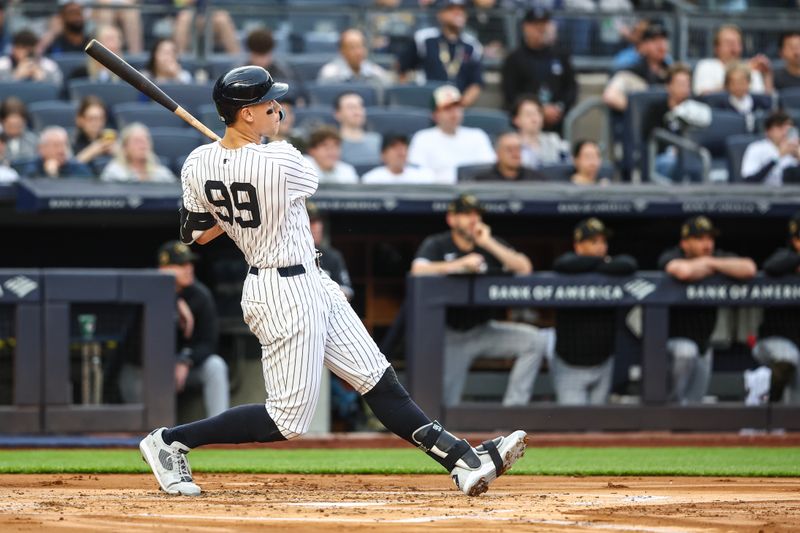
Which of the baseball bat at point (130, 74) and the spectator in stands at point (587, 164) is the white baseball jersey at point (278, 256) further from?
the spectator in stands at point (587, 164)

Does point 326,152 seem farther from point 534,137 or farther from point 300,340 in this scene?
point 300,340

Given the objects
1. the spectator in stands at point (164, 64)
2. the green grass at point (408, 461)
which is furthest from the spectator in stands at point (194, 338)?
the spectator in stands at point (164, 64)

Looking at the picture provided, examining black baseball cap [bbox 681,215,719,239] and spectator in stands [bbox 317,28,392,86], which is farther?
spectator in stands [bbox 317,28,392,86]

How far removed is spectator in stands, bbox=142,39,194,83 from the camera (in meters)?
10.8

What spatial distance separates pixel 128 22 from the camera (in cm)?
1220

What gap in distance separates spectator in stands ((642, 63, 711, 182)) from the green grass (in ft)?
10.2

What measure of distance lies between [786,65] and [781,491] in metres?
7.68

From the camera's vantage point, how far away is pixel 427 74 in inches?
477

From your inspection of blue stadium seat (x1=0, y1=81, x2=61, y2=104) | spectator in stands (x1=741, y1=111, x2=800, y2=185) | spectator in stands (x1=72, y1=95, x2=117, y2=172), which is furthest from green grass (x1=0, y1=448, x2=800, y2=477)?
blue stadium seat (x1=0, y1=81, x2=61, y2=104)

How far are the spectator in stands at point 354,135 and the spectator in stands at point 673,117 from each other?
2.20 metres

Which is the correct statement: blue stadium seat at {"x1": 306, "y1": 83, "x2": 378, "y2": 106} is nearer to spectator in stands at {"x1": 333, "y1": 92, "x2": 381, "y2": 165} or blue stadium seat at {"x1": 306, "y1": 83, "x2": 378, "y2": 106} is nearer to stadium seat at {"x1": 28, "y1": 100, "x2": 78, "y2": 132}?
spectator in stands at {"x1": 333, "y1": 92, "x2": 381, "y2": 165}

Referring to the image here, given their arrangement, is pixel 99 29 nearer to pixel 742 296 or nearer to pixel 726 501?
pixel 742 296

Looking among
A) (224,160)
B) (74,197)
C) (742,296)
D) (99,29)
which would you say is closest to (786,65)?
(742,296)

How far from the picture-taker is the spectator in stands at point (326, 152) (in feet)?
31.4
